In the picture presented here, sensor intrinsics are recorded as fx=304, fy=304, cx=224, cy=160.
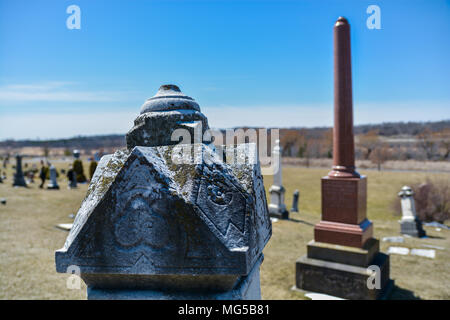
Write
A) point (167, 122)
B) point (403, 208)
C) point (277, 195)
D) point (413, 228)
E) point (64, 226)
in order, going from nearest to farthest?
point (167, 122), point (413, 228), point (64, 226), point (403, 208), point (277, 195)

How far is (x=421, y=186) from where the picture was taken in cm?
1383

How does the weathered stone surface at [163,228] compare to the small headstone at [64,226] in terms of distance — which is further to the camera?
the small headstone at [64,226]

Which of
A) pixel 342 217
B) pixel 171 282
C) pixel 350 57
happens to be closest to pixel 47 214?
pixel 342 217

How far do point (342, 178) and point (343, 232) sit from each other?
1.04m

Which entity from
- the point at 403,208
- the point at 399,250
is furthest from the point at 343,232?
the point at 403,208

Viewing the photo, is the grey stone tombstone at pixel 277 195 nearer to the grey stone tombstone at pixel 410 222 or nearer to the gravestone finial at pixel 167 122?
the grey stone tombstone at pixel 410 222

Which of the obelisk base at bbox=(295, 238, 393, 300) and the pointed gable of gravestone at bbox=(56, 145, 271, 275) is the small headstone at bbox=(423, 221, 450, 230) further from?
the pointed gable of gravestone at bbox=(56, 145, 271, 275)

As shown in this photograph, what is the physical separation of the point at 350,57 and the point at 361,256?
3854 millimetres

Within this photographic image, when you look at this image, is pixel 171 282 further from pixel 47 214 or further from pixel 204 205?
pixel 47 214

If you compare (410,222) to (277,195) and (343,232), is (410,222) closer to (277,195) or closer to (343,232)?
(277,195)

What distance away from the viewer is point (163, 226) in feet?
4.27

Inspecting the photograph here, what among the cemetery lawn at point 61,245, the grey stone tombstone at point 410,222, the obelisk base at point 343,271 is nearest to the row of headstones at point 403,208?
the grey stone tombstone at point 410,222

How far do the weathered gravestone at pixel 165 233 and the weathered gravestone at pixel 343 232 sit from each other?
4837mm

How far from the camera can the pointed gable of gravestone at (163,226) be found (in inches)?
50.2
